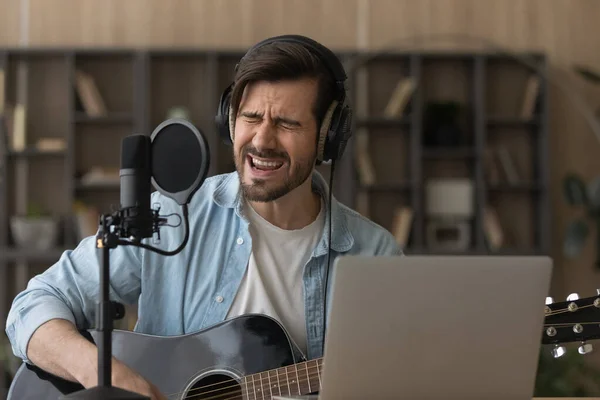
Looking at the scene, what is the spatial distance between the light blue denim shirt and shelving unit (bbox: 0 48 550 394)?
10.2ft

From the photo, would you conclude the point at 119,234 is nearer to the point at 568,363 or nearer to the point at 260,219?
the point at 260,219

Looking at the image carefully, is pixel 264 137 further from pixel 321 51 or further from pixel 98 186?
pixel 98 186

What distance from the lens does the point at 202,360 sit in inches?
69.4

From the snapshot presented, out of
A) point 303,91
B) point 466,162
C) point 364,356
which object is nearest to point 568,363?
point 466,162

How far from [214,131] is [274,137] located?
10.8 feet

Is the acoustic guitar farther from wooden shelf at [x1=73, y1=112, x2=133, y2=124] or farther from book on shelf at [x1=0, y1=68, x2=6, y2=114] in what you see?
book on shelf at [x1=0, y1=68, x2=6, y2=114]

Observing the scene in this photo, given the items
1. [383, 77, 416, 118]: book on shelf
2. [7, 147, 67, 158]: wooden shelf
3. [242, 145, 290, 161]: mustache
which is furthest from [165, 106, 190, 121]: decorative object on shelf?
[242, 145, 290, 161]: mustache

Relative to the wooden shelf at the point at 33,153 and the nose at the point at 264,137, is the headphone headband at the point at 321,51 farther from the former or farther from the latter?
the wooden shelf at the point at 33,153

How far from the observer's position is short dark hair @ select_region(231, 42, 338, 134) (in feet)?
6.34

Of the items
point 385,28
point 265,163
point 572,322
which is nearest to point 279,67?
point 265,163

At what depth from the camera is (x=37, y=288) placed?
1.86 m

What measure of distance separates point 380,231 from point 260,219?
11.4 inches

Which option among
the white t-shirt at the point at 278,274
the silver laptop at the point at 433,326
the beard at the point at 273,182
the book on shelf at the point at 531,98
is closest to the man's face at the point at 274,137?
the beard at the point at 273,182

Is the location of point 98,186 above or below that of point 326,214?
below
